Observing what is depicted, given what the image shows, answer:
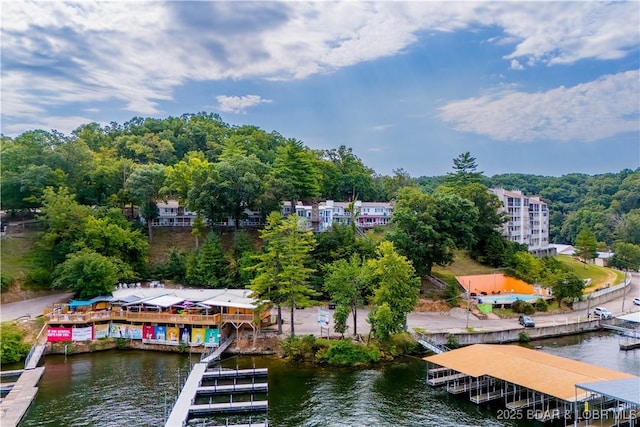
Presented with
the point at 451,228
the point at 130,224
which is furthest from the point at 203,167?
the point at 451,228

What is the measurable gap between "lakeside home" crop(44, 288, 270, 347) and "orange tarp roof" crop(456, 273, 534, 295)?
2314 centimetres

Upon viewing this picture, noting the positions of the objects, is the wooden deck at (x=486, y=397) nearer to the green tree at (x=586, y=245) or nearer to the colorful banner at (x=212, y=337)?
the colorful banner at (x=212, y=337)

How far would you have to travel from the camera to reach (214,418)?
2567cm

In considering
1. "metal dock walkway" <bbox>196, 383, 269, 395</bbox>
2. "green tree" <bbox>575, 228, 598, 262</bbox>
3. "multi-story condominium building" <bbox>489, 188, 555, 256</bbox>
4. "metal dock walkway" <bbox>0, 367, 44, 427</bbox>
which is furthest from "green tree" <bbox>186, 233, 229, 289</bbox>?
"green tree" <bbox>575, 228, 598, 262</bbox>

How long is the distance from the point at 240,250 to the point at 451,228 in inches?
905

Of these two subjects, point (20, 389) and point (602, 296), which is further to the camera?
point (602, 296)

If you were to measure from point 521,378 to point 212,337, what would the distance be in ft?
70.8

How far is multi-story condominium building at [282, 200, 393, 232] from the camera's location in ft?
203

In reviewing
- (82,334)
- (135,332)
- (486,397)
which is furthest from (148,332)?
(486,397)

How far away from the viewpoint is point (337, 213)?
64188mm

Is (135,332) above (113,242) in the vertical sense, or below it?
below

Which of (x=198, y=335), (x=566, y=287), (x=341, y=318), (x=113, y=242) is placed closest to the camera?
(x=341, y=318)

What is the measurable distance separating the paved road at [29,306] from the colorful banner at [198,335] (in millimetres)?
13984

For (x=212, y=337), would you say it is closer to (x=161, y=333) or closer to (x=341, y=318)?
(x=161, y=333)
